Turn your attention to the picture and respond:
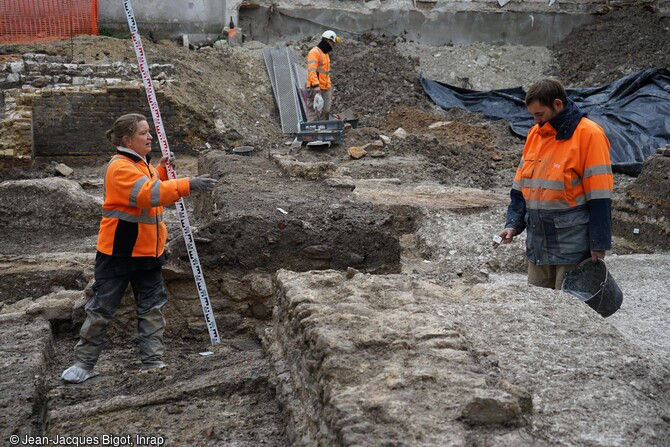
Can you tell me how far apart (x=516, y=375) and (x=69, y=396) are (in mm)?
2787

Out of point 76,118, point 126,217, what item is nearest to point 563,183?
point 126,217

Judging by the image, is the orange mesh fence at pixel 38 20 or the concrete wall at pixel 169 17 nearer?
the orange mesh fence at pixel 38 20

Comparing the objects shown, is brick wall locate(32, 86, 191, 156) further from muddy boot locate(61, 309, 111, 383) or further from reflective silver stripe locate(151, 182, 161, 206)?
reflective silver stripe locate(151, 182, 161, 206)

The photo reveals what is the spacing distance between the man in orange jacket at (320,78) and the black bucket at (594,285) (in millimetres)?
10502

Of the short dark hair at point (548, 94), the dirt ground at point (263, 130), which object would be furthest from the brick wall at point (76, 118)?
the short dark hair at point (548, 94)

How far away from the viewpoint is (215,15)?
18.7 meters

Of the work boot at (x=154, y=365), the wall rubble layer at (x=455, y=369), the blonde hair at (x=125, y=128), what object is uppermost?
the blonde hair at (x=125, y=128)

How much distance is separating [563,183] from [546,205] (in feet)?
0.58

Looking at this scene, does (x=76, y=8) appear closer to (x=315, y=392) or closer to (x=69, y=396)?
Result: (x=69, y=396)

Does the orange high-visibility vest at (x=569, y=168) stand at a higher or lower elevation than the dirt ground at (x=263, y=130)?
higher

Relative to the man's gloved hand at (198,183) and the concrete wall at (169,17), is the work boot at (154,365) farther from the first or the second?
the concrete wall at (169,17)

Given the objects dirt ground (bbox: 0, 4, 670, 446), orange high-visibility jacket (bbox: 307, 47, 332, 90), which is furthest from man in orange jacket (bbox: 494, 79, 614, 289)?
orange high-visibility jacket (bbox: 307, 47, 332, 90)

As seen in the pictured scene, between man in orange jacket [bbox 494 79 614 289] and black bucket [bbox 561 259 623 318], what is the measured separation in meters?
0.07

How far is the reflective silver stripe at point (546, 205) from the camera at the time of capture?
4547 mm
